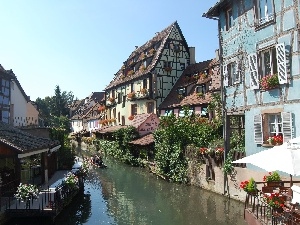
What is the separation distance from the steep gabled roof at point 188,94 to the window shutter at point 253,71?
543 inches

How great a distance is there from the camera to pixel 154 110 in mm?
37094

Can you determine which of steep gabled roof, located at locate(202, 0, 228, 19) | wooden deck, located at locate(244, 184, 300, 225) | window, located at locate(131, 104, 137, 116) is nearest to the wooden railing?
wooden deck, located at locate(244, 184, 300, 225)

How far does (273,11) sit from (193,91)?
60.7 ft

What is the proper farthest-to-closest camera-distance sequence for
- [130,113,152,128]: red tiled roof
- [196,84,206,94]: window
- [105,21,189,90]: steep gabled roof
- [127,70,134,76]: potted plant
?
[127,70,134,76]: potted plant, [105,21,189,90]: steep gabled roof, [130,113,152,128]: red tiled roof, [196,84,206,94]: window

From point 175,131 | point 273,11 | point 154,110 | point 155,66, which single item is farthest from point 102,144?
point 273,11

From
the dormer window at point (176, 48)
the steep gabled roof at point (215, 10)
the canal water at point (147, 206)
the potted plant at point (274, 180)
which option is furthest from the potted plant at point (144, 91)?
the potted plant at point (274, 180)

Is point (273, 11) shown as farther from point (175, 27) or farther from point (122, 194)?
point (175, 27)

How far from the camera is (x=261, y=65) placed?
15648mm

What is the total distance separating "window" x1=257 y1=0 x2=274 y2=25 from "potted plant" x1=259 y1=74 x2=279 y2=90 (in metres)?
2.63

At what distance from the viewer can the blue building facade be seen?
45.2 feet

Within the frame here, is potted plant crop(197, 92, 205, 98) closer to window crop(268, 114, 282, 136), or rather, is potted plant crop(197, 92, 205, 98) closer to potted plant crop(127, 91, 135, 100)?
potted plant crop(127, 91, 135, 100)

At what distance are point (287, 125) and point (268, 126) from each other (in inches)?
60.7

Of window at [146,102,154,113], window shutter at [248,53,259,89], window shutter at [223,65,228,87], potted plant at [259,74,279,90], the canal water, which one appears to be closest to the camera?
potted plant at [259,74,279,90]

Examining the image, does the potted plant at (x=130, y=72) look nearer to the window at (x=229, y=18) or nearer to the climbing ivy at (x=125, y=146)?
the climbing ivy at (x=125, y=146)
